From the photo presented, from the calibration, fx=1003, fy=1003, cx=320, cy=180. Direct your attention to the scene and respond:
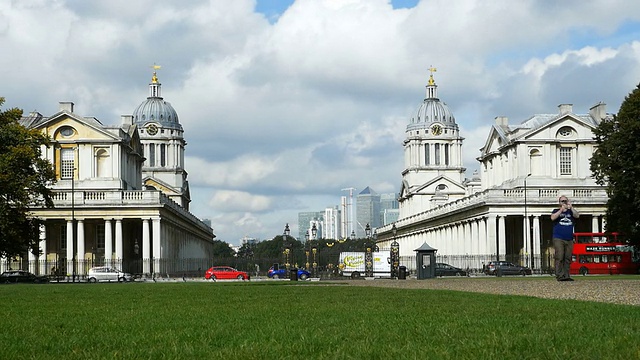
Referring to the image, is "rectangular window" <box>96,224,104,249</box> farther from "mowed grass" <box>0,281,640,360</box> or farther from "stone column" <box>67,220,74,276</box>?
"mowed grass" <box>0,281,640,360</box>

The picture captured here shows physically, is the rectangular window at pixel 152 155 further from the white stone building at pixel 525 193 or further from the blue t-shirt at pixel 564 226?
the blue t-shirt at pixel 564 226

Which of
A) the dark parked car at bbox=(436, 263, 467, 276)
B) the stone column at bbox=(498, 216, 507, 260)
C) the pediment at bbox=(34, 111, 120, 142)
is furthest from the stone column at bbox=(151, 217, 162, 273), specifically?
the stone column at bbox=(498, 216, 507, 260)

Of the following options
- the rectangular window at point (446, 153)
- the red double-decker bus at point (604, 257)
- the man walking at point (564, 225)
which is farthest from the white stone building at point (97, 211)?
the rectangular window at point (446, 153)

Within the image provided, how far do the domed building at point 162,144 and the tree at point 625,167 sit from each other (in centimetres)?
9637

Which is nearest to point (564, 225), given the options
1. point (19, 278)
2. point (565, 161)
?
Result: point (19, 278)

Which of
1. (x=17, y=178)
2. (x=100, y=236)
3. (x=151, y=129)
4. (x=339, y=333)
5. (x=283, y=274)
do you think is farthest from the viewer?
(x=151, y=129)

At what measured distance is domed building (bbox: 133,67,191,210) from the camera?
15538cm

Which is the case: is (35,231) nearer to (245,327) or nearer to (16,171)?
(16,171)

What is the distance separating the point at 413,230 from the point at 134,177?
1963 inches

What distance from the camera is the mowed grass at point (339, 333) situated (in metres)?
9.77

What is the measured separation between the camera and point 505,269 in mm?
77000

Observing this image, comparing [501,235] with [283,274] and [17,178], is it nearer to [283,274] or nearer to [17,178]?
[283,274]

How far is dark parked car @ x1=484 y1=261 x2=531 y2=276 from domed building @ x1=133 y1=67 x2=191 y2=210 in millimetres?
80760

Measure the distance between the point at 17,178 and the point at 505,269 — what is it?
38.0m
